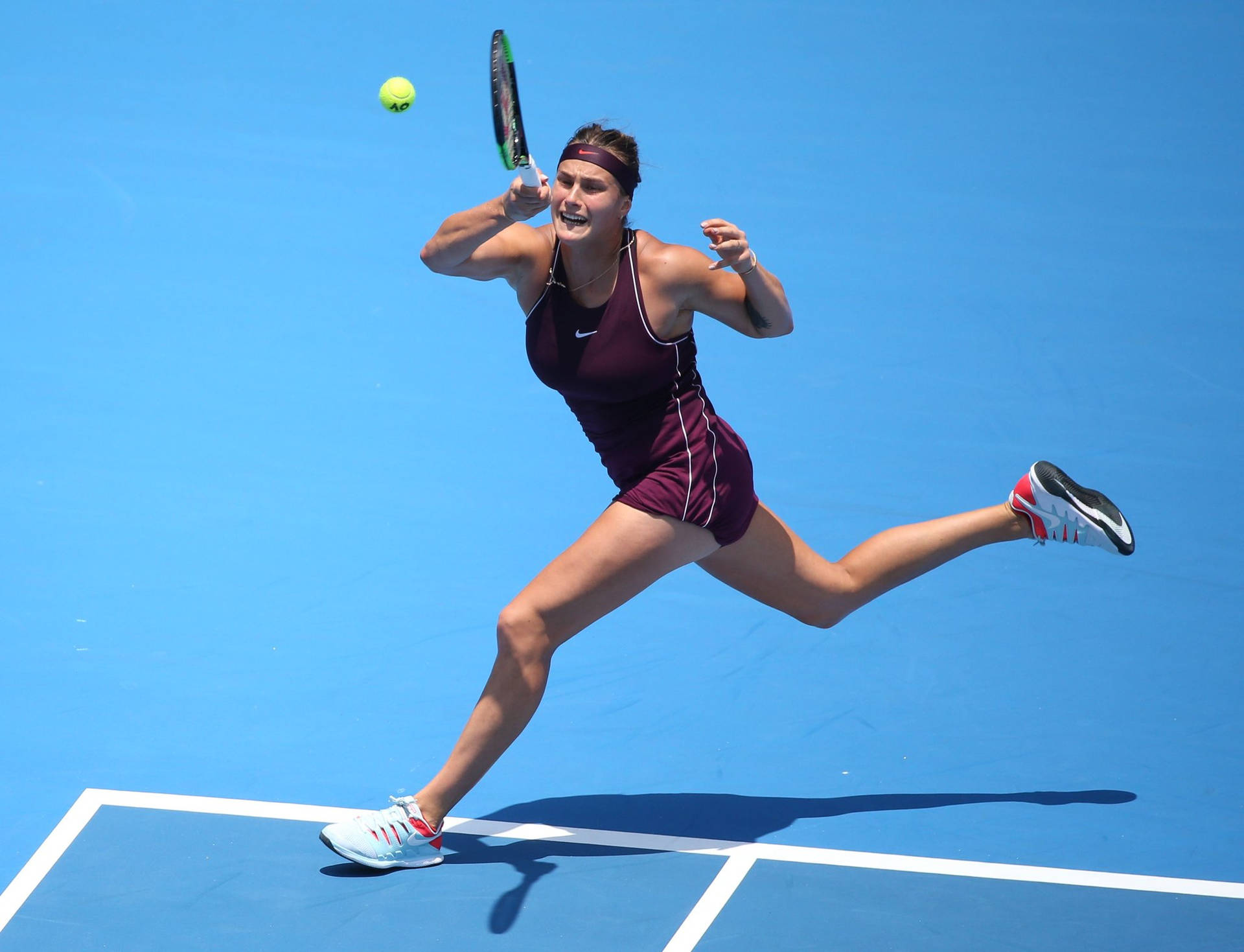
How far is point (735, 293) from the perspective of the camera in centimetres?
434

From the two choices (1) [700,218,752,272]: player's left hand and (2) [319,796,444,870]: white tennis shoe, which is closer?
(1) [700,218,752,272]: player's left hand

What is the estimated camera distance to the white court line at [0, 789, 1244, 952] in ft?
14.1

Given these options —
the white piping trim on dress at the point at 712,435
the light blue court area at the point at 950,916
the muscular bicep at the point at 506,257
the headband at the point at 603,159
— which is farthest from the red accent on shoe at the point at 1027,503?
the muscular bicep at the point at 506,257

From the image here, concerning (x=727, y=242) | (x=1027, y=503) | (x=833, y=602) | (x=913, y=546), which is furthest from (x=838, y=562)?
(x=727, y=242)

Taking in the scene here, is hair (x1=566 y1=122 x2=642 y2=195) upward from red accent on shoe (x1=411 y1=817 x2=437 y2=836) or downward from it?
upward

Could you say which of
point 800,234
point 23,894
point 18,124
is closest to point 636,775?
point 23,894

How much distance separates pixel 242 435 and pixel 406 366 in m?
0.89

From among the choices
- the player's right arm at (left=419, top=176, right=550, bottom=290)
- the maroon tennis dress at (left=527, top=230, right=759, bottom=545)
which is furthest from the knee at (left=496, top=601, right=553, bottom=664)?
the player's right arm at (left=419, top=176, right=550, bottom=290)

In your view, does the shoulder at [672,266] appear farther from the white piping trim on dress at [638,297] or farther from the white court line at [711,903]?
the white court line at [711,903]

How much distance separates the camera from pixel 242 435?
6805mm

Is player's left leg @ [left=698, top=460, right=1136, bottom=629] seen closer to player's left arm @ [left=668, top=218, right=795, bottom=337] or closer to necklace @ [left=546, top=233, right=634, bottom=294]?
player's left arm @ [left=668, top=218, right=795, bottom=337]

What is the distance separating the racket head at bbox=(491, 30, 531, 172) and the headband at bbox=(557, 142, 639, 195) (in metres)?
0.18

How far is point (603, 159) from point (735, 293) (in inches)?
20.1

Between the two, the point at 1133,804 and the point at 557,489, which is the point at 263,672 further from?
the point at 1133,804
